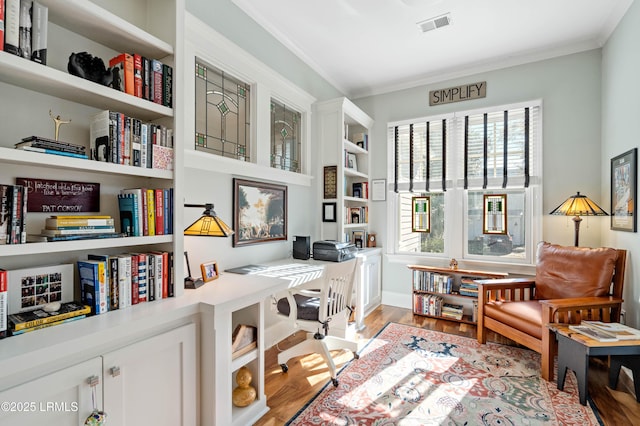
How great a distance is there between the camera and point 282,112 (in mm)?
3146

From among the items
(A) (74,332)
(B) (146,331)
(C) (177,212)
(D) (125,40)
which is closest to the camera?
(A) (74,332)

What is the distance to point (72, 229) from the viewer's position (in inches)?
51.3

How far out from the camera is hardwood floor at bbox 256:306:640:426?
72.4 inches

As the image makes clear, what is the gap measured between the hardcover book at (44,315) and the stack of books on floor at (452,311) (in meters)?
3.37

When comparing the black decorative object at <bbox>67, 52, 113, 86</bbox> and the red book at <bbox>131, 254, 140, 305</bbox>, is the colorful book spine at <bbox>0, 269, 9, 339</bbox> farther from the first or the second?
the black decorative object at <bbox>67, 52, 113, 86</bbox>

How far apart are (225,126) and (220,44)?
1.97 feet

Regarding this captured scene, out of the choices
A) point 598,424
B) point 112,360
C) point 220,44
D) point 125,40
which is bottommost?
point 598,424

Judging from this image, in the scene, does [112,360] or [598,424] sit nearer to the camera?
[112,360]

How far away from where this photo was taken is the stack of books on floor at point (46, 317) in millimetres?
1119

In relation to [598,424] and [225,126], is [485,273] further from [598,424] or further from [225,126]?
[225,126]

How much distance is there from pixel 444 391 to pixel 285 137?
2616mm

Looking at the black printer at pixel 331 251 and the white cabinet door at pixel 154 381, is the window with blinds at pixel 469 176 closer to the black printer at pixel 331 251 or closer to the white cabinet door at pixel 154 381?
the black printer at pixel 331 251

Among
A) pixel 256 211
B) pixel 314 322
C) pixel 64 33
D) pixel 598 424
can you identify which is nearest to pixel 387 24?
pixel 256 211

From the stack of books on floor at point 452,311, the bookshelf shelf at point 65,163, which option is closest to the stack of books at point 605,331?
the stack of books on floor at point 452,311
